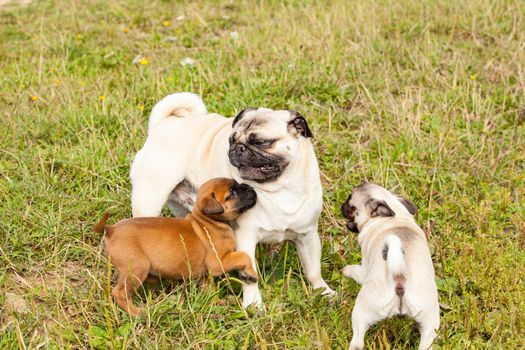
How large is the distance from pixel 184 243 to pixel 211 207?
321mm

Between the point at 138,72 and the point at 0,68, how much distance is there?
1767mm

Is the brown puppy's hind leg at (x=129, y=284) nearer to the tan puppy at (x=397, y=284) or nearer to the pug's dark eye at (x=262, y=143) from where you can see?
the pug's dark eye at (x=262, y=143)

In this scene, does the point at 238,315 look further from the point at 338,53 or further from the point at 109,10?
the point at 109,10

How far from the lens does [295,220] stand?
16.1 ft

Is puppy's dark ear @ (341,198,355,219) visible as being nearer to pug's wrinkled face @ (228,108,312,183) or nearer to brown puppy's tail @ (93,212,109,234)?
pug's wrinkled face @ (228,108,312,183)

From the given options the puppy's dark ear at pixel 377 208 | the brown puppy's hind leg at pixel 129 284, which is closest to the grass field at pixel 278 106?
the brown puppy's hind leg at pixel 129 284

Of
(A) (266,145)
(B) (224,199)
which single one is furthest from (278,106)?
(B) (224,199)

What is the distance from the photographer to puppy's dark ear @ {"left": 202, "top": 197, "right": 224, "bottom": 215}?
4.75m

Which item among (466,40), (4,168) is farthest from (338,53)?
(4,168)

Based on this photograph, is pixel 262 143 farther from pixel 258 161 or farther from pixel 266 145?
pixel 258 161

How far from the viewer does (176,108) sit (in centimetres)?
579

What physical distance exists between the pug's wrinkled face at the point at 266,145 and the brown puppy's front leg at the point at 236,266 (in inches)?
22.8

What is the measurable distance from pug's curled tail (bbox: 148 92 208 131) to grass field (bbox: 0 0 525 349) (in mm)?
810

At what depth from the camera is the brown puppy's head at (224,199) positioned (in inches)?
189
